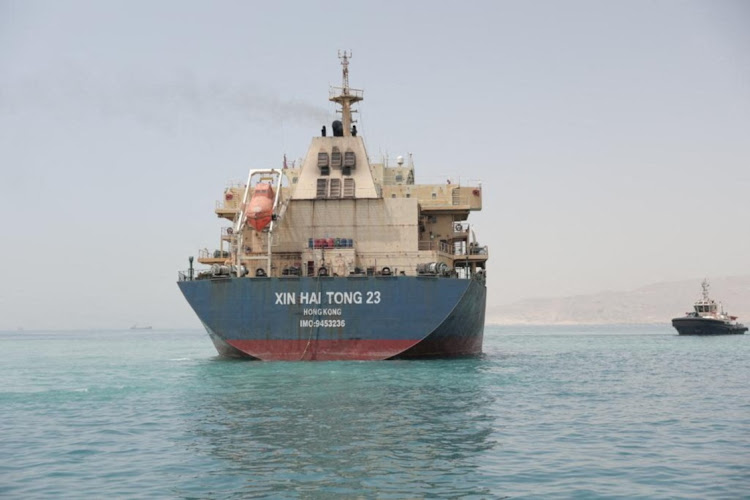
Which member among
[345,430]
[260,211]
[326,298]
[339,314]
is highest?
[260,211]

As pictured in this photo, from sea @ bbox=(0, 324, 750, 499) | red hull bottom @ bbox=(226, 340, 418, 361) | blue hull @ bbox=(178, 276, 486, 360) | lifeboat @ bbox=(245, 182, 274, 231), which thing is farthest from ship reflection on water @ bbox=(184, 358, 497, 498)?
lifeboat @ bbox=(245, 182, 274, 231)

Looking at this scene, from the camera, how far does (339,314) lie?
3086cm

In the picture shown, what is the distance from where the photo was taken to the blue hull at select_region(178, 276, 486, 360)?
30625 millimetres

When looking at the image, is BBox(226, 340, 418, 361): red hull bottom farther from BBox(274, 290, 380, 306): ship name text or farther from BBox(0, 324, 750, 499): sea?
BBox(0, 324, 750, 499): sea

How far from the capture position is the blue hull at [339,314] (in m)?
30.6

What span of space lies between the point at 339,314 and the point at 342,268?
3094 mm

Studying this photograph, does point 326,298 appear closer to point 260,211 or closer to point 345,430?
point 260,211

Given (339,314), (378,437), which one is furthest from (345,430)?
(339,314)

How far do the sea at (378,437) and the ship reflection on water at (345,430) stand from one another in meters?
0.05

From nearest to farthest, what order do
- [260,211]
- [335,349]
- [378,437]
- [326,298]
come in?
[378,437] → [326,298] → [335,349] → [260,211]

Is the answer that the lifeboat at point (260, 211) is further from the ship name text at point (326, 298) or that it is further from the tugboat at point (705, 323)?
the tugboat at point (705, 323)

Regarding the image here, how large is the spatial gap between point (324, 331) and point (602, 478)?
20.1m

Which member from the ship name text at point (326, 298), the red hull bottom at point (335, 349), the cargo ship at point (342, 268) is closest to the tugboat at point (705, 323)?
the cargo ship at point (342, 268)

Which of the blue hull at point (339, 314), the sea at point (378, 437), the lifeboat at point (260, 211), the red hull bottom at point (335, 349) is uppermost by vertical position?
the lifeboat at point (260, 211)
